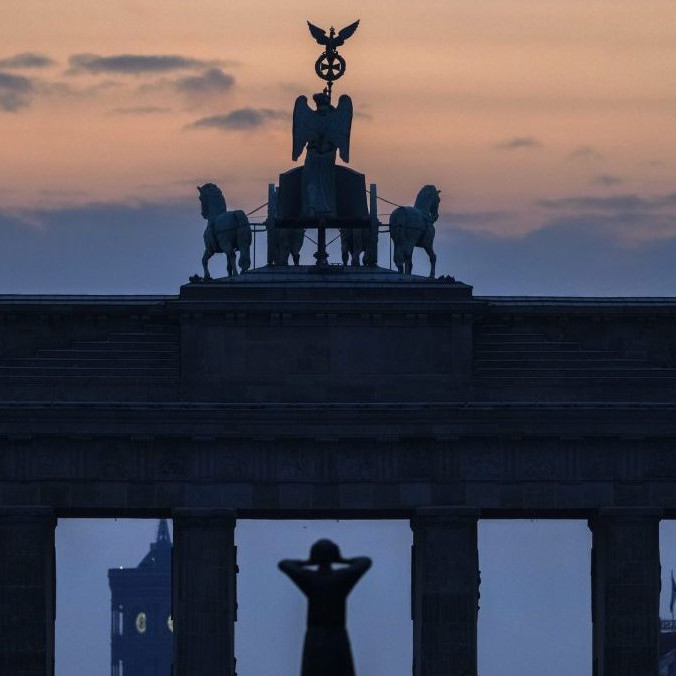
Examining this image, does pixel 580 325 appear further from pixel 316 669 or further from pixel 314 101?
pixel 316 669

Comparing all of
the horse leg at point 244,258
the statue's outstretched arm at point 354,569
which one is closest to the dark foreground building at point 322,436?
the horse leg at point 244,258

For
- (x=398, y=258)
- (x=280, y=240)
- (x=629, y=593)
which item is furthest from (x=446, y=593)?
(x=280, y=240)

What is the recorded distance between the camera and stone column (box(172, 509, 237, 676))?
103 m

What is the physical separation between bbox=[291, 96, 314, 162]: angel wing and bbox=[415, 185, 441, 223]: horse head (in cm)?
363

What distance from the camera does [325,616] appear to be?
57.3 m

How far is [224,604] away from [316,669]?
153 ft

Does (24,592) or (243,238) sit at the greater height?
(243,238)

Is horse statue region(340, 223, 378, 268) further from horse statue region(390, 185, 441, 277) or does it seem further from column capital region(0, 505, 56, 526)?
column capital region(0, 505, 56, 526)

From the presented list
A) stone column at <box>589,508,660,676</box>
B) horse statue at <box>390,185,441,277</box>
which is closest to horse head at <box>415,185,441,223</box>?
horse statue at <box>390,185,441,277</box>

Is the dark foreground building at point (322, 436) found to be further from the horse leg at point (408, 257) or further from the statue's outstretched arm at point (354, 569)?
the statue's outstretched arm at point (354, 569)

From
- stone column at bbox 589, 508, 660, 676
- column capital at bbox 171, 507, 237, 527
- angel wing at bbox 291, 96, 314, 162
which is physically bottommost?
stone column at bbox 589, 508, 660, 676

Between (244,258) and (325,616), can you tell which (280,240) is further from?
(325,616)

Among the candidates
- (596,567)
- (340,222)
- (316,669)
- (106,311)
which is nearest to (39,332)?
(106,311)

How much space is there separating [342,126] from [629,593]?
51.3ft
